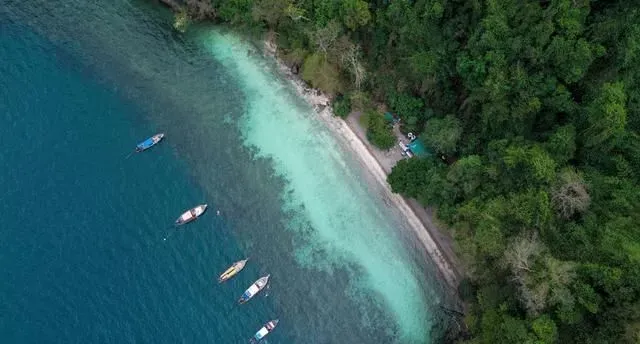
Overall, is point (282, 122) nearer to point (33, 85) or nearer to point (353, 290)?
point (353, 290)

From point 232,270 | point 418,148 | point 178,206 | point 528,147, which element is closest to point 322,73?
point 418,148

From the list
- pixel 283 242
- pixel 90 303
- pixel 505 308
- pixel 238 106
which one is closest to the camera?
pixel 505 308

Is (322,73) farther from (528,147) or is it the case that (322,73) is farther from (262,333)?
(262,333)

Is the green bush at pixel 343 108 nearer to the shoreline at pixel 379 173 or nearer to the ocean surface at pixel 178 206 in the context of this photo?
the shoreline at pixel 379 173

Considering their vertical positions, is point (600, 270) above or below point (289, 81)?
below

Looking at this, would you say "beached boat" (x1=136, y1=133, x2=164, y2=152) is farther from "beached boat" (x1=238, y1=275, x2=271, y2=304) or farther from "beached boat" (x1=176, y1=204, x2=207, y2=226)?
"beached boat" (x1=238, y1=275, x2=271, y2=304)

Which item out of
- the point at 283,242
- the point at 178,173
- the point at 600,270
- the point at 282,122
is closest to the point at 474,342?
the point at 600,270
